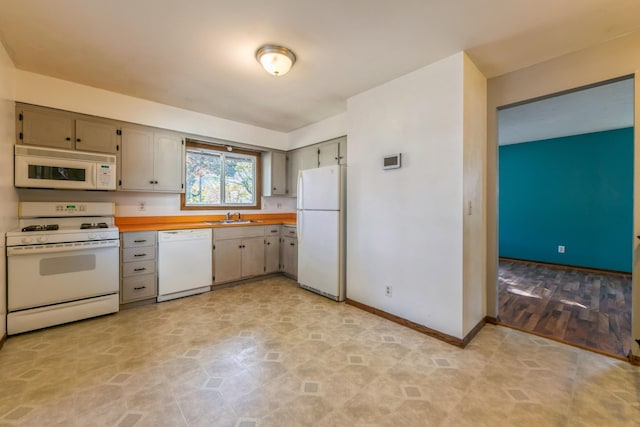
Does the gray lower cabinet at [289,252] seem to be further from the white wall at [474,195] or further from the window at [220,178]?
the white wall at [474,195]

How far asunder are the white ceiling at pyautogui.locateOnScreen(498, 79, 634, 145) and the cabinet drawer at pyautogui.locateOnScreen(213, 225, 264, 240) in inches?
145

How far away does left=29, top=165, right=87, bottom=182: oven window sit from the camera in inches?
108

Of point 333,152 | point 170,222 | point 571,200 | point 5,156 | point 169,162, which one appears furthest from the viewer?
point 571,200

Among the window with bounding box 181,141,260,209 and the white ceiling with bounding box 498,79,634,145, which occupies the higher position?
the white ceiling with bounding box 498,79,634,145

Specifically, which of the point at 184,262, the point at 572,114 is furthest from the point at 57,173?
the point at 572,114

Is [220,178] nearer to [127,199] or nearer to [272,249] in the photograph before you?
[127,199]

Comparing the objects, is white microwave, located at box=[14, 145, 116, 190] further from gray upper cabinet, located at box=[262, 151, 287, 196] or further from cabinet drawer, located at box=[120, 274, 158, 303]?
gray upper cabinet, located at box=[262, 151, 287, 196]

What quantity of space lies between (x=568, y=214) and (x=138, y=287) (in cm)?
718

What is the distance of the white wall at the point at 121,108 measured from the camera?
281cm

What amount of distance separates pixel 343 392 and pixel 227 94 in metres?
3.27

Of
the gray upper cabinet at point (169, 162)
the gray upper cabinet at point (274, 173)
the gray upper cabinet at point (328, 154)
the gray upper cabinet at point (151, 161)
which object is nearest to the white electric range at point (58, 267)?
the gray upper cabinet at point (151, 161)

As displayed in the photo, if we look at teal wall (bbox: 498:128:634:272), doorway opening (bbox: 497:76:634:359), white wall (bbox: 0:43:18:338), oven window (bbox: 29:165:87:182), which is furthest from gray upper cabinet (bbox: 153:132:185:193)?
teal wall (bbox: 498:128:634:272)

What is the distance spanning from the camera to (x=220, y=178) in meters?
4.50

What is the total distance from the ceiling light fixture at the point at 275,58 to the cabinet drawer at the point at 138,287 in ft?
9.05
